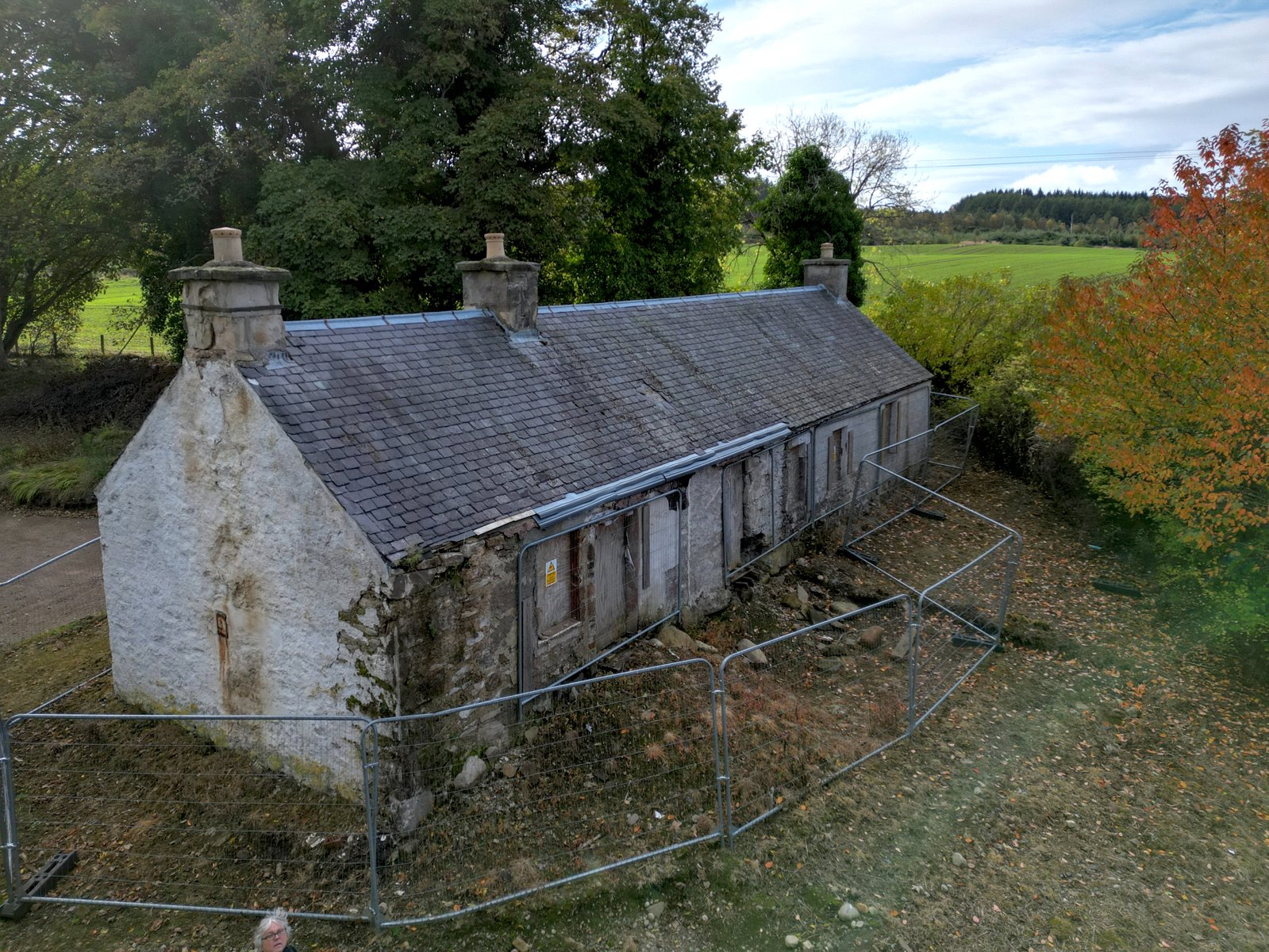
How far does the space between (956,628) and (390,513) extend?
31.9 feet

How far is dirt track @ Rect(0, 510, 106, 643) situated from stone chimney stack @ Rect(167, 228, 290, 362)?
8.52 meters

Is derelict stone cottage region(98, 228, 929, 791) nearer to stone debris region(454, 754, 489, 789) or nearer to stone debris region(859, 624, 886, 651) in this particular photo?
stone debris region(454, 754, 489, 789)

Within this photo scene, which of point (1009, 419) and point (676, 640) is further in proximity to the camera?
point (1009, 419)

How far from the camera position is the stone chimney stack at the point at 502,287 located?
13453mm

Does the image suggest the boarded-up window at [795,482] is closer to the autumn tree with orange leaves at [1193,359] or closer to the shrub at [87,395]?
the autumn tree with orange leaves at [1193,359]

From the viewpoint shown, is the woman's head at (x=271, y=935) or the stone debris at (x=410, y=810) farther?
the stone debris at (x=410, y=810)

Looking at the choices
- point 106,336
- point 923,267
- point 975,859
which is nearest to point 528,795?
point 975,859

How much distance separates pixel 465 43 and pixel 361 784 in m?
20.1

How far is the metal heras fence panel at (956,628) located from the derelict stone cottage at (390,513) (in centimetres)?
344

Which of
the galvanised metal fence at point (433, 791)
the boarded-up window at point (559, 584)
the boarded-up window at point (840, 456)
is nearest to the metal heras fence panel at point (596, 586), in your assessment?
the boarded-up window at point (559, 584)

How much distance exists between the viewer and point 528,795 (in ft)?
30.0

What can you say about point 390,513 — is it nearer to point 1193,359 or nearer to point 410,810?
point 410,810

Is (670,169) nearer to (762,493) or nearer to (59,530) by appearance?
(762,493)

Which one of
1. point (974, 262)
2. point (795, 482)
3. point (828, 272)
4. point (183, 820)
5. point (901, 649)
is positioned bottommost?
point (183, 820)
